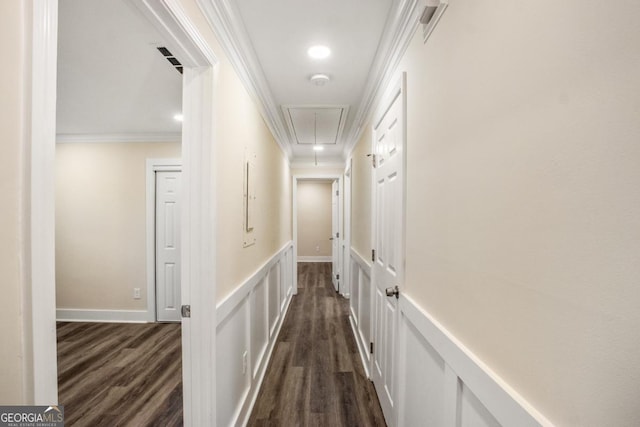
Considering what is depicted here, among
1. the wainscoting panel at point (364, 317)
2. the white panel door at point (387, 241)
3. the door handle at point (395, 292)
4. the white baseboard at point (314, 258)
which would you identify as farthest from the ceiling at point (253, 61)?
the white baseboard at point (314, 258)

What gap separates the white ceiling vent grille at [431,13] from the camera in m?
1.06

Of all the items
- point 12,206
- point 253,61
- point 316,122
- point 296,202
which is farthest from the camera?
point 296,202

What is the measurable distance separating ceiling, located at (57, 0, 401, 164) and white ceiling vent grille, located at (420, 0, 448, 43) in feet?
0.98

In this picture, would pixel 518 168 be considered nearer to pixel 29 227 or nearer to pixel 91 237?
pixel 29 227

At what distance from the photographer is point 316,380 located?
2408 millimetres

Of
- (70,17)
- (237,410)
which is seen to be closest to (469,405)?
(237,410)

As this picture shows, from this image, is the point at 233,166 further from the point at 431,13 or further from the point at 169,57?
the point at 431,13

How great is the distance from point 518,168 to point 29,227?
1021 millimetres

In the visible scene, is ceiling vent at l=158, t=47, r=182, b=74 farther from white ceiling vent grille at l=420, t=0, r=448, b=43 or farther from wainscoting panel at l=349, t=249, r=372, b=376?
wainscoting panel at l=349, t=249, r=372, b=376

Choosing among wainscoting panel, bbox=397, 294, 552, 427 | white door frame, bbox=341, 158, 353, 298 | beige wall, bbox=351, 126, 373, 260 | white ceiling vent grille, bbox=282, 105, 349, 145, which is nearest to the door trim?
white ceiling vent grille, bbox=282, 105, 349, 145

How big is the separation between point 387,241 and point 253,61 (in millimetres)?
1486

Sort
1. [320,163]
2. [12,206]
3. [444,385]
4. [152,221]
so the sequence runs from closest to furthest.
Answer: [12,206], [444,385], [152,221], [320,163]

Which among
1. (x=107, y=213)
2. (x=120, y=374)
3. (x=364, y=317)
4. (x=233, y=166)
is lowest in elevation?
(x=120, y=374)

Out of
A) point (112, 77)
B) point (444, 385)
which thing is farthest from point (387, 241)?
point (112, 77)
